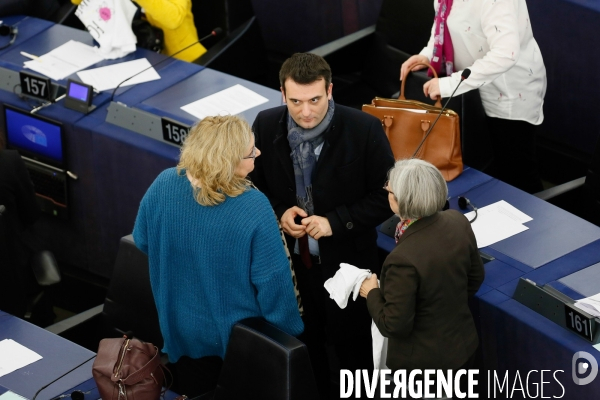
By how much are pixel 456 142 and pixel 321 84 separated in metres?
0.87

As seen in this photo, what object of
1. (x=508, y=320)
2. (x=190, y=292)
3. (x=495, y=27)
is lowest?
(x=508, y=320)

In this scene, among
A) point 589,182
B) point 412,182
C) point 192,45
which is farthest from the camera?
point 192,45

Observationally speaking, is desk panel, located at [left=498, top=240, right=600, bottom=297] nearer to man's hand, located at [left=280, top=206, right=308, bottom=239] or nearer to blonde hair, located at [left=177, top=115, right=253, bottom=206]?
man's hand, located at [left=280, top=206, right=308, bottom=239]

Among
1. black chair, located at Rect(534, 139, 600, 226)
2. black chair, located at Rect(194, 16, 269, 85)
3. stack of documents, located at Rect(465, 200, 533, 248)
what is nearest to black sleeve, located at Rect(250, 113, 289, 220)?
stack of documents, located at Rect(465, 200, 533, 248)

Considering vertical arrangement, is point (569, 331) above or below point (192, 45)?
below

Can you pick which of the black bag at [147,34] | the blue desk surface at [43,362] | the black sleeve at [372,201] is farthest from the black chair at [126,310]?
the black bag at [147,34]

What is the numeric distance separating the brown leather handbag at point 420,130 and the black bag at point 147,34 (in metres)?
1.52

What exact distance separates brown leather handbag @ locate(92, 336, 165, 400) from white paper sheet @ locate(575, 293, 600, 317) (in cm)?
124

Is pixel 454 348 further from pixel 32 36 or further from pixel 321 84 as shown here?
pixel 32 36

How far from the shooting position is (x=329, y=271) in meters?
3.02

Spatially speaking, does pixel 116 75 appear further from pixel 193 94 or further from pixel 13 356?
pixel 13 356

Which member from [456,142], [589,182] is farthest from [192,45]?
[589,182]

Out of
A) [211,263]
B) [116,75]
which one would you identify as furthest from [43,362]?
[116,75]

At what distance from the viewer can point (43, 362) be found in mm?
2889
